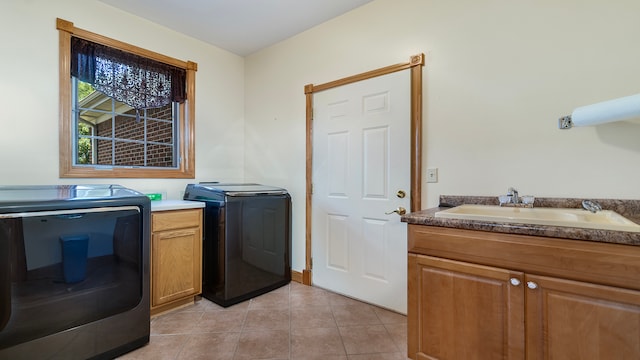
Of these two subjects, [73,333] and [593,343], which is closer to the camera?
[593,343]

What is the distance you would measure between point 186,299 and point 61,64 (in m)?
2.07

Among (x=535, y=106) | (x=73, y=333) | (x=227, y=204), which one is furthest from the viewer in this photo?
(x=227, y=204)

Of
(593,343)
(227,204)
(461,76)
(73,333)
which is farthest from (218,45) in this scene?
(593,343)

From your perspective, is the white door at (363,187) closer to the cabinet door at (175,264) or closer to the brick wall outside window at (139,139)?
the cabinet door at (175,264)

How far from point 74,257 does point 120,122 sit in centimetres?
156

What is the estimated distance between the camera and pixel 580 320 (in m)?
1.07

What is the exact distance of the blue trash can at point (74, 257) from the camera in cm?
148

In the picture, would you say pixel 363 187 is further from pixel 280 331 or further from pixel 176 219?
pixel 176 219

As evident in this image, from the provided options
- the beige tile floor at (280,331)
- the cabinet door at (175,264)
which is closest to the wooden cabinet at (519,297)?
the beige tile floor at (280,331)

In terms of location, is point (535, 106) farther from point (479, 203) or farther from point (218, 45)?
point (218, 45)

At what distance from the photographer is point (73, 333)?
151 cm

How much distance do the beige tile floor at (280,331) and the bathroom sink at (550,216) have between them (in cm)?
96

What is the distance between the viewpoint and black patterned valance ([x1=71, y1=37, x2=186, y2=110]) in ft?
7.49

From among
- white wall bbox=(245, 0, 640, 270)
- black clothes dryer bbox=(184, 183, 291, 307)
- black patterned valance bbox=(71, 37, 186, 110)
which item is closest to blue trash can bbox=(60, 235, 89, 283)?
black clothes dryer bbox=(184, 183, 291, 307)
